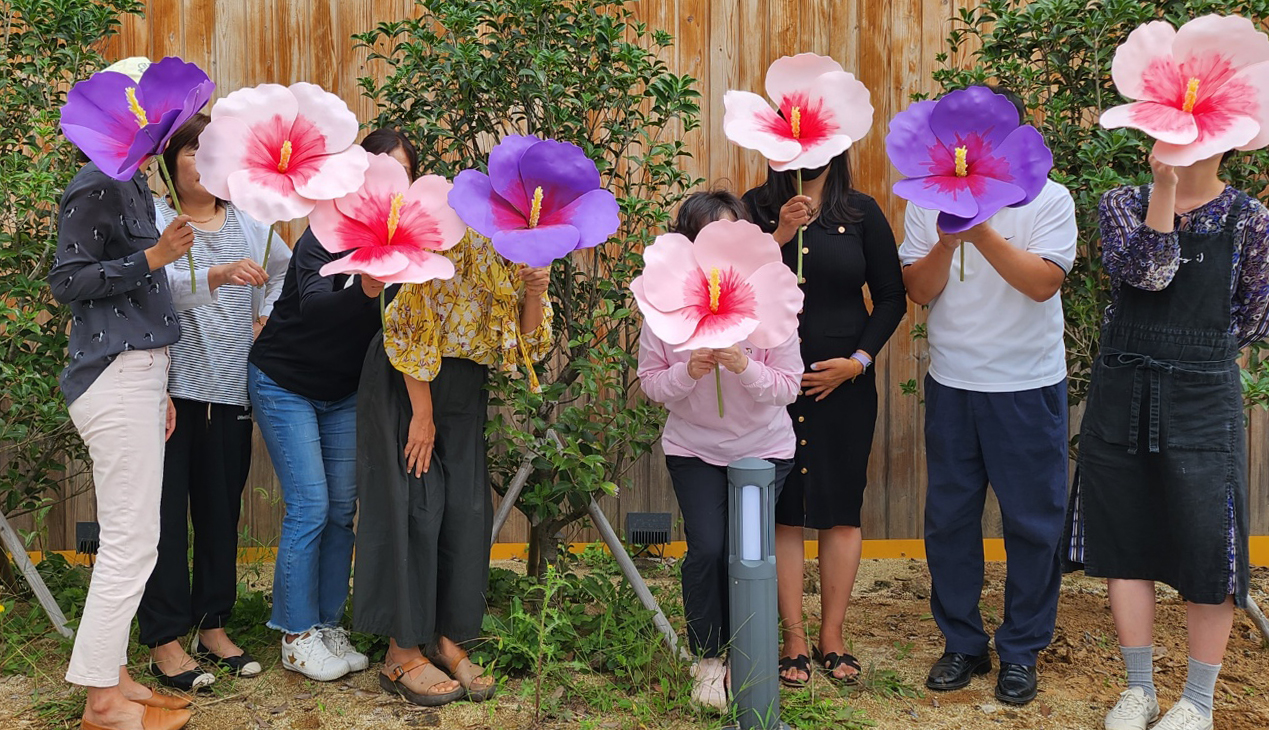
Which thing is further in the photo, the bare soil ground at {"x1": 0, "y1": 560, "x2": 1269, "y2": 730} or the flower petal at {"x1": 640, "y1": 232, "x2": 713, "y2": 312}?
the bare soil ground at {"x1": 0, "y1": 560, "x2": 1269, "y2": 730}

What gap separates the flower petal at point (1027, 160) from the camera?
2492 mm

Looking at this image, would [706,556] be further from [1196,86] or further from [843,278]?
[1196,86]

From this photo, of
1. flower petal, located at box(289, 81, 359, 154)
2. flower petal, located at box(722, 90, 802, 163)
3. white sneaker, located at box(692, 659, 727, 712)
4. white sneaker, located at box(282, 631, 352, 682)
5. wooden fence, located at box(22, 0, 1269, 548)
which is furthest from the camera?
wooden fence, located at box(22, 0, 1269, 548)

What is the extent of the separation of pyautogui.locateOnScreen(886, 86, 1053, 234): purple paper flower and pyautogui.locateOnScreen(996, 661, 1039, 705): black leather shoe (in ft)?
4.30

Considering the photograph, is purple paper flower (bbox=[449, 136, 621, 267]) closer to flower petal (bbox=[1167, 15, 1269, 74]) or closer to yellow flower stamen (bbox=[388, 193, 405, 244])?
yellow flower stamen (bbox=[388, 193, 405, 244])

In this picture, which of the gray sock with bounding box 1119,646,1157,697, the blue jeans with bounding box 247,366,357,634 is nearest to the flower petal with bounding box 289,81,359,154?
the blue jeans with bounding box 247,366,357,634

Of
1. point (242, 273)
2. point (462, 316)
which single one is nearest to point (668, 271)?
point (462, 316)

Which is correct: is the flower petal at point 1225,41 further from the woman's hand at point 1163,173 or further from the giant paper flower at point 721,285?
the giant paper flower at point 721,285

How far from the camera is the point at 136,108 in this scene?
2363 mm

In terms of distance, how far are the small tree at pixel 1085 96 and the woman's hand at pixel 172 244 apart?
2327 millimetres

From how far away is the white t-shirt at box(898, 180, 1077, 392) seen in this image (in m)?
2.92

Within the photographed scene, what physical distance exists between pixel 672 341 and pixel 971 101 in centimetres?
93

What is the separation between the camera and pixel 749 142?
8.82 ft

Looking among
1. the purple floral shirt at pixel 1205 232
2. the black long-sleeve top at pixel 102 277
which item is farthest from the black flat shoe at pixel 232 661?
the purple floral shirt at pixel 1205 232
